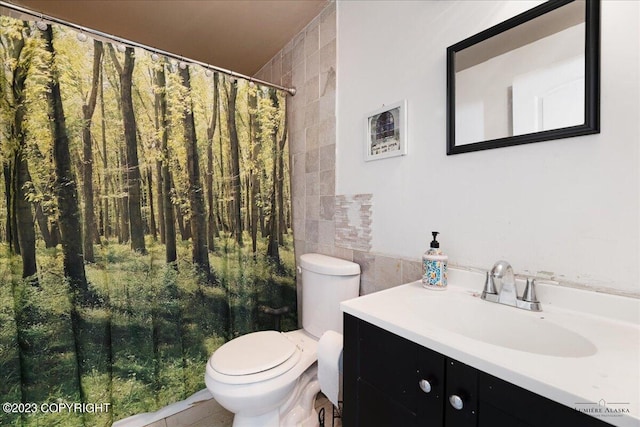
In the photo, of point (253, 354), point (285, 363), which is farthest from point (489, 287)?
point (253, 354)

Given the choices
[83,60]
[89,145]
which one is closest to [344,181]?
[89,145]

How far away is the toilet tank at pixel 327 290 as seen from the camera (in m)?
1.34

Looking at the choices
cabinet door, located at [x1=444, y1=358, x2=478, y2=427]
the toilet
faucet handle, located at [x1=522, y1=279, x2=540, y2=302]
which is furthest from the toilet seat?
faucet handle, located at [x1=522, y1=279, x2=540, y2=302]

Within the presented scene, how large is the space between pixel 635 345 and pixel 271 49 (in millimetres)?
2337

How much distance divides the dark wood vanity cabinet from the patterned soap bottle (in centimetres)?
34

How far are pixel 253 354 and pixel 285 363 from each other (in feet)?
0.50

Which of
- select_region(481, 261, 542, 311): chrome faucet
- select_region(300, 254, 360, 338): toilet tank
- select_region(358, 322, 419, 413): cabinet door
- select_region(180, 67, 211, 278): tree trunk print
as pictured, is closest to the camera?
select_region(358, 322, 419, 413): cabinet door

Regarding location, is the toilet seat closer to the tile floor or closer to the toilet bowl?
the toilet bowl

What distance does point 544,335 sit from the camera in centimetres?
72

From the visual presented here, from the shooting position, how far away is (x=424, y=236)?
44.4 inches

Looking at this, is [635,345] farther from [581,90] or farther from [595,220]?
[581,90]

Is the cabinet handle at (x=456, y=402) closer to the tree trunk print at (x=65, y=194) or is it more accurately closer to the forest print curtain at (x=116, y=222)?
the forest print curtain at (x=116, y=222)

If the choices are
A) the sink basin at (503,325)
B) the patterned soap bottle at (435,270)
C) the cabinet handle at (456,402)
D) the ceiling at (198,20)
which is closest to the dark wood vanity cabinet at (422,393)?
the cabinet handle at (456,402)

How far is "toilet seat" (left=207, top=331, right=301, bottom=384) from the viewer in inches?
42.9
